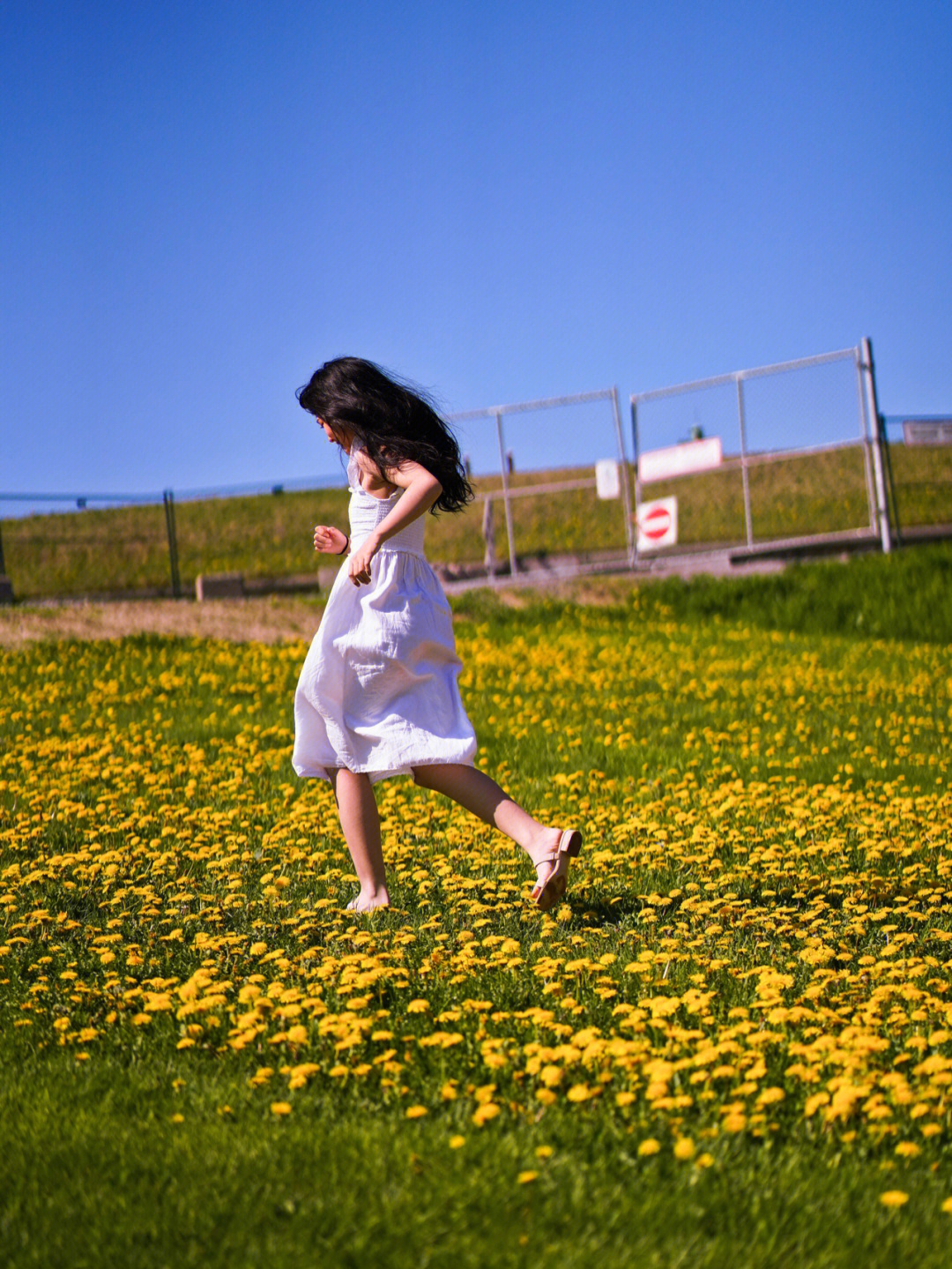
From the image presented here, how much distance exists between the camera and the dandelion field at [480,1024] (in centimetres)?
208

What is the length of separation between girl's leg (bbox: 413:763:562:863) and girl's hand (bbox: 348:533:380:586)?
2.11 feet

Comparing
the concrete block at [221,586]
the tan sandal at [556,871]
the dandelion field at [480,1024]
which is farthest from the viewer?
the concrete block at [221,586]

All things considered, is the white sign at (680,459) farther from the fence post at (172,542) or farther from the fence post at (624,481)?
the fence post at (172,542)

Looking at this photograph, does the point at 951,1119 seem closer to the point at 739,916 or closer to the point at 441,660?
the point at 739,916

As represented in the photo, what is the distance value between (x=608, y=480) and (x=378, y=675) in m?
13.4

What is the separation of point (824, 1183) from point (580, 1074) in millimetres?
579

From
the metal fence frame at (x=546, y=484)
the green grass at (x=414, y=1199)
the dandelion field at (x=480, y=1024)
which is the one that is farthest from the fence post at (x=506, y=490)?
the green grass at (x=414, y=1199)

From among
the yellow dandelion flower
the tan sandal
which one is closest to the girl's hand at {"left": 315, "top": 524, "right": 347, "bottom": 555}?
the tan sandal

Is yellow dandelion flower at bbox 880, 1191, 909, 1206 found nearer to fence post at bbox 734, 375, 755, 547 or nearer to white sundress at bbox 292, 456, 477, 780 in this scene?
white sundress at bbox 292, 456, 477, 780

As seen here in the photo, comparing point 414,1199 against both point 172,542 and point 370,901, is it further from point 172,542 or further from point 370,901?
point 172,542

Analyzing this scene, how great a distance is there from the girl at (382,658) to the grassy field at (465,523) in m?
12.1

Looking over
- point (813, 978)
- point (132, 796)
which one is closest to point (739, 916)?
point (813, 978)

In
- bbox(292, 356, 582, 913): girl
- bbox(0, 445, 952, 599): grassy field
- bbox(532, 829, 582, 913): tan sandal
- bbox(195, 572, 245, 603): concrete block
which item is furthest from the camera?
bbox(195, 572, 245, 603): concrete block

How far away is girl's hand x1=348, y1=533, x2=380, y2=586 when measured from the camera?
3.87 metres
